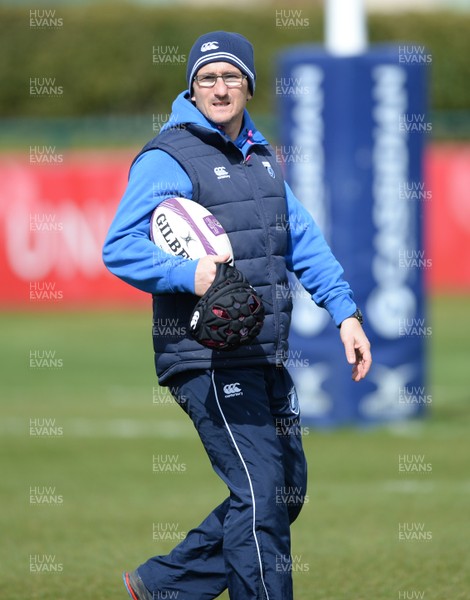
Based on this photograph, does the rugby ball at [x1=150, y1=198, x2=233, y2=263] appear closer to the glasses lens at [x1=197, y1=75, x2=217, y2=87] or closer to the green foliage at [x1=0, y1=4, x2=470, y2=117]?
the glasses lens at [x1=197, y1=75, x2=217, y2=87]

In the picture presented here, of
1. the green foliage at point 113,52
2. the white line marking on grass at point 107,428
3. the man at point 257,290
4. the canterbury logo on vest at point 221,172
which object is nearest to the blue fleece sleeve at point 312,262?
the man at point 257,290

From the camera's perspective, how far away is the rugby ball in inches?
208

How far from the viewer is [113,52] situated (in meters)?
32.8

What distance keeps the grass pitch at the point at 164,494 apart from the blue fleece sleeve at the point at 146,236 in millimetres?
2024

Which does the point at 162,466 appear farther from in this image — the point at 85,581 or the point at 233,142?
the point at 233,142

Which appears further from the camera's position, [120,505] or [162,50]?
[162,50]

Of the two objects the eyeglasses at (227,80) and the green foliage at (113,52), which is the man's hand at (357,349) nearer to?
the eyeglasses at (227,80)

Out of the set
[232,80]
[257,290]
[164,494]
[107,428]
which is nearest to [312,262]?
[257,290]

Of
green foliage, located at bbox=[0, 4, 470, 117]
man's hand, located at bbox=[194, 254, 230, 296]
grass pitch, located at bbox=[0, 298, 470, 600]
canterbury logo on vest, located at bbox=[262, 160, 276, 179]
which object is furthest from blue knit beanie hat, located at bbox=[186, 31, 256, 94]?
green foliage, located at bbox=[0, 4, 470, 117]

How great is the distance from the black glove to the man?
0.06 metres

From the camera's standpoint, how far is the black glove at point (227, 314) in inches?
201

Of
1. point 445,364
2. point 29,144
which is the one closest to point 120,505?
point 445,364

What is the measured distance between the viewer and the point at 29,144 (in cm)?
2312

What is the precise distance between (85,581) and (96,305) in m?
14.8
